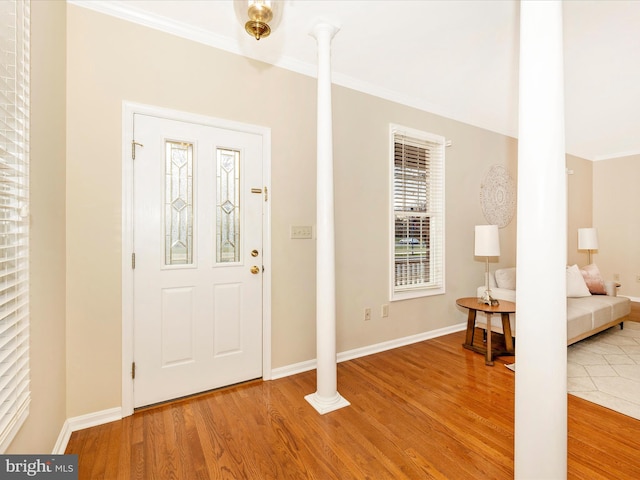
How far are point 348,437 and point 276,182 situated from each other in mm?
1957

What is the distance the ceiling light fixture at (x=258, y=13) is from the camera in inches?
49.1

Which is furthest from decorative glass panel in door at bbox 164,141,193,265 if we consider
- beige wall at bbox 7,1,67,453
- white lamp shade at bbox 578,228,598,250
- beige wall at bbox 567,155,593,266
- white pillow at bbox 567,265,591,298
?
beige wall at bbox 567,155,593,266

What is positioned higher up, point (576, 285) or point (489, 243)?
point (489, 243)

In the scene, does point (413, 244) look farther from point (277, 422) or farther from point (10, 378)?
point (10, 378)

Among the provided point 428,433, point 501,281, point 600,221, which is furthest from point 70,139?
point 600,221

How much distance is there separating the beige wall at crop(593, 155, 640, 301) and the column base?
6.53 m

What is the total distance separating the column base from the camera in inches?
85.6

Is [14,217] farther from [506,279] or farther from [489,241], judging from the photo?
[506,279]

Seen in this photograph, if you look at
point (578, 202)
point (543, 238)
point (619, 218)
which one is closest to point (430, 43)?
point (543, 238)

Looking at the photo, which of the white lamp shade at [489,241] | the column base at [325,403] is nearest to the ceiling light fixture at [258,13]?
the column base at [325,403]

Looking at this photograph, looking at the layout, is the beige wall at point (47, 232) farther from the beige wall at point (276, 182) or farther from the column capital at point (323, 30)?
the column capital at point (323, 30)

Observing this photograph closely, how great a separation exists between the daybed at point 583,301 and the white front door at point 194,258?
8.79 feet

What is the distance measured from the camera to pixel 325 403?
2.21 m

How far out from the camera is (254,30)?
1302mm
